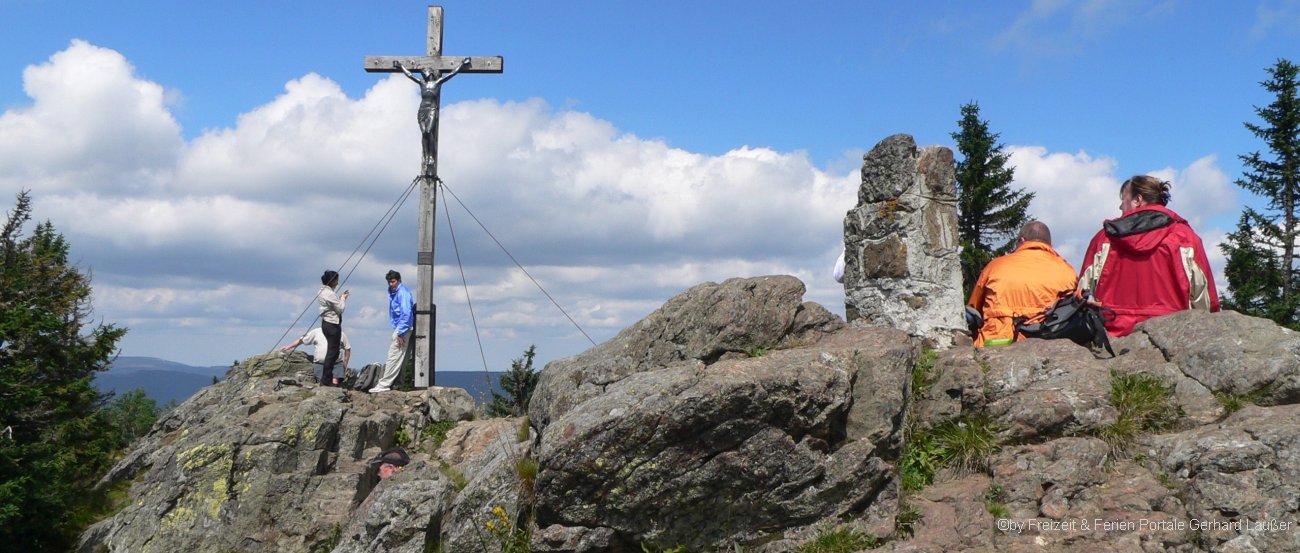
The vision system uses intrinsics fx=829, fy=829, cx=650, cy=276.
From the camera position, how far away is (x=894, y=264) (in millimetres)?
9531

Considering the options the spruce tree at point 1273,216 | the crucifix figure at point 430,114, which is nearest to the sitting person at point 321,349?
the crucifix figure at point 430,114

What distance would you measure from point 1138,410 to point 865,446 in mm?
2602

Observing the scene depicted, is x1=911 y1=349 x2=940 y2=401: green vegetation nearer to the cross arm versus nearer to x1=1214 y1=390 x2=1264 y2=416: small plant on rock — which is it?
x1=1214 y1=390 x2=1264 y2=416: small plant on rock

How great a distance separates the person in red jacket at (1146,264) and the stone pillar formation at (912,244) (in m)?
1.52

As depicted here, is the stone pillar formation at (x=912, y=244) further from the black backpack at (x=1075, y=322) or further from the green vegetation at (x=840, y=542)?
the green vegetation at (x=840, y=542)

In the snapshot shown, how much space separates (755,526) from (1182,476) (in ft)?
11.8

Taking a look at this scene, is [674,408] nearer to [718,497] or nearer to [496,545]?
[718,497]

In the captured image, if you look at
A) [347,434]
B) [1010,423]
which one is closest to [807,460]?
[1010,423]

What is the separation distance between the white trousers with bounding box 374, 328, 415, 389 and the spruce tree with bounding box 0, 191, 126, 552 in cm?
514

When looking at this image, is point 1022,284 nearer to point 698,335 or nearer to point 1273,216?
point 698,335

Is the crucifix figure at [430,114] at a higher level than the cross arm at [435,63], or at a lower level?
lower

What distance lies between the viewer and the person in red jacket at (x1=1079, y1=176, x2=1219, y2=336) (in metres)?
8.75

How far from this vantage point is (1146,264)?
8.92m

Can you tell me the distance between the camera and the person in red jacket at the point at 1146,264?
8.75 metres
